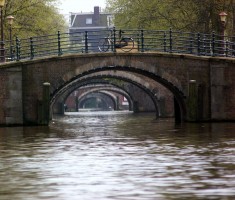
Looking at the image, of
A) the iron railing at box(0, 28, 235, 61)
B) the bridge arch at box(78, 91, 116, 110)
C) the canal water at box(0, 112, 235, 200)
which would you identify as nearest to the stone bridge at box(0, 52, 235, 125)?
the iron railing at box(0, 28, 235, 61)

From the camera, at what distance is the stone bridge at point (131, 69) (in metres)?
30.2

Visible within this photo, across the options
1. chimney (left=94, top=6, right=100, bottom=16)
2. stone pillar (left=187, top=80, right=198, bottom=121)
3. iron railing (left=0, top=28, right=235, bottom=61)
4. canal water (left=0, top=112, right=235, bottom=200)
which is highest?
chimney (left=94, top=6, right=100, bottom=16)

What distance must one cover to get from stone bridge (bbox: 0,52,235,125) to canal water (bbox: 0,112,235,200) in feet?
31.9

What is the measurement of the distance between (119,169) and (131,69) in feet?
63.5

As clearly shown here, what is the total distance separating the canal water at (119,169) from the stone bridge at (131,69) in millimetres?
9721

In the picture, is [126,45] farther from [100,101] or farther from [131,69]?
[100,101]

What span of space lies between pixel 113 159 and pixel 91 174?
2543 mm

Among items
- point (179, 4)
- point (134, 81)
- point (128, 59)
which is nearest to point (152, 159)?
point (128, 59)

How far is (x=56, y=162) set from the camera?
14430 millimetres

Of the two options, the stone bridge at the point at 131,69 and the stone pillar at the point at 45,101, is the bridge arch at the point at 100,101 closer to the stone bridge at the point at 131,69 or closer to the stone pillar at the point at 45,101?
the stone bridge at the point at 131,69

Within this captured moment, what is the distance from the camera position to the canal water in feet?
33.8

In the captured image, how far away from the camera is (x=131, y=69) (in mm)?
32188

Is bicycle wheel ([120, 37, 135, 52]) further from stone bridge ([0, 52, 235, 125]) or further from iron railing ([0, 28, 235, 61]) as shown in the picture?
stone bridge ([0, 52, 235, 125])

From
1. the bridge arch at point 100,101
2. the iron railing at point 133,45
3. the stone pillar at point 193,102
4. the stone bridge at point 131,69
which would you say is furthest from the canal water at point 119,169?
the bridge arch at point 100,101
